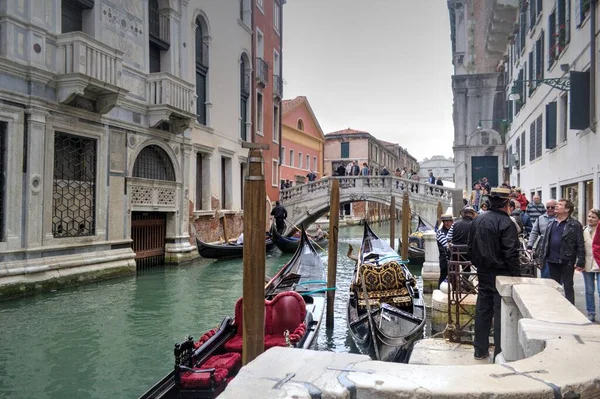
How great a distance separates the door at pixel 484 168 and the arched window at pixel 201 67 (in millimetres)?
8374

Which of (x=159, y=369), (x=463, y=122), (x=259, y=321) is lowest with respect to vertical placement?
(x=159, y=369)

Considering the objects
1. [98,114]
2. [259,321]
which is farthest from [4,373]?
[98,114]

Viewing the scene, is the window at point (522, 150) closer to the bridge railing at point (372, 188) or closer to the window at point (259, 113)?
the bridge railing at point (372, 188)

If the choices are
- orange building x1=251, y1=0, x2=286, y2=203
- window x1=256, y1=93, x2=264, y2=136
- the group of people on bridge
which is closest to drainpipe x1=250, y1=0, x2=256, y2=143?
orange building x1=251, y1=0, x2=286, y2=203

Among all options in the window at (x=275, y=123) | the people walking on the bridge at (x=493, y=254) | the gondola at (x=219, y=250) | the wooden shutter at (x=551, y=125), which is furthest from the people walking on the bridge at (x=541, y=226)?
the window at (x=275, y=123)

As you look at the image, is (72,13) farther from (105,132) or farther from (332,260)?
(332,260)

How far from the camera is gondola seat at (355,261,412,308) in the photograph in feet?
16.1

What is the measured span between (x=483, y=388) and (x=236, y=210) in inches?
479

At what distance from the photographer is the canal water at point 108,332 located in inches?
153

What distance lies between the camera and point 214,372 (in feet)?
9.48

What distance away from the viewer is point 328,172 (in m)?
32.2

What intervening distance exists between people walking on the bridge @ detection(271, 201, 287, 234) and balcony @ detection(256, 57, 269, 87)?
386 centimetres

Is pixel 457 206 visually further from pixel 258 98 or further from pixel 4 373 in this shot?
pixel 4 373

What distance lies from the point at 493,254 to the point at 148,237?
8.27m
